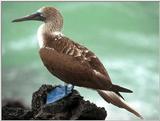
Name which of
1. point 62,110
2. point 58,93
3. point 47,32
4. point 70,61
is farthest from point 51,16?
point 62,110

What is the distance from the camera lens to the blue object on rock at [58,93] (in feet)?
12.5

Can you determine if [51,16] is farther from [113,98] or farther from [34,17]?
[113,98]

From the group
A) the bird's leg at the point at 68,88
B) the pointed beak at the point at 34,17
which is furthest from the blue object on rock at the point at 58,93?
the pointed beak at the point at 34,17

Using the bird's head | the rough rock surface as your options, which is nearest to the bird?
the bird's head

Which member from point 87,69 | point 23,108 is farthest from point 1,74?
point 87,69

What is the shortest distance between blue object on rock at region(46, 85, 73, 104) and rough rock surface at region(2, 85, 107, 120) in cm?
3

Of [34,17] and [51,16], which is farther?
[34,17]

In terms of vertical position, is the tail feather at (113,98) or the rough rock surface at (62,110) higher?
the tail feather at (113,98)

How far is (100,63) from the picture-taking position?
151 inches

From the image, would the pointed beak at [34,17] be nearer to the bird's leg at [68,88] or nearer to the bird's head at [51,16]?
the bird's head at [51,16]

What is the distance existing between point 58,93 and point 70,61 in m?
0.21

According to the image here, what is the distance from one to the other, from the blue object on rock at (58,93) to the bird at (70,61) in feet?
0.18

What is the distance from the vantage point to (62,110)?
375 cm

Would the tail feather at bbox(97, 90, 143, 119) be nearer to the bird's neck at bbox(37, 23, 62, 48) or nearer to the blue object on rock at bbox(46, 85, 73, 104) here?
the blue object on rock at bbox(46, 85, 73, 104)
